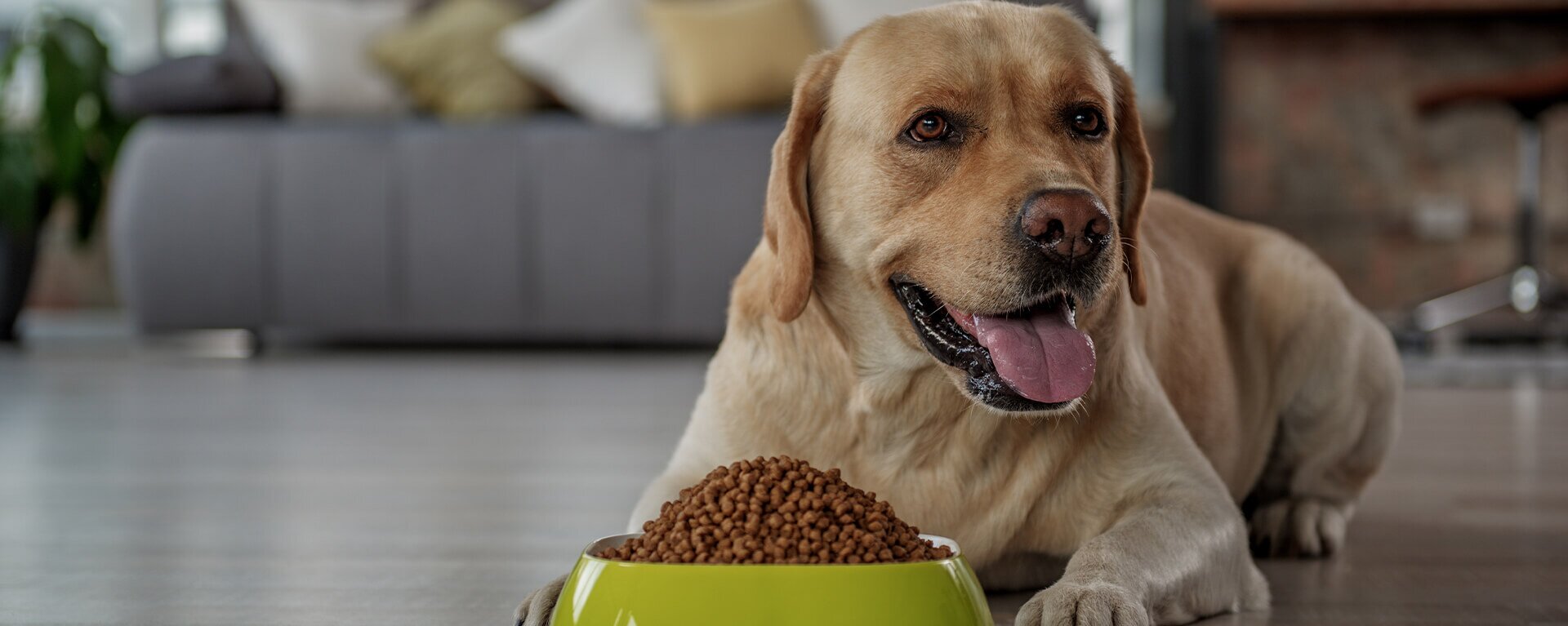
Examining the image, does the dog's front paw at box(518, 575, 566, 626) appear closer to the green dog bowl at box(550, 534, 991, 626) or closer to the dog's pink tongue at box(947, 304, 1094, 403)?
the green dog bowl at box(550, 534, 991, 626)

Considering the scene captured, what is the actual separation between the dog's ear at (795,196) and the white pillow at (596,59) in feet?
11.9

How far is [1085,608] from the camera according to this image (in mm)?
1103

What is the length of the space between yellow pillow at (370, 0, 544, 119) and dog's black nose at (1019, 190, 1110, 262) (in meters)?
4.40

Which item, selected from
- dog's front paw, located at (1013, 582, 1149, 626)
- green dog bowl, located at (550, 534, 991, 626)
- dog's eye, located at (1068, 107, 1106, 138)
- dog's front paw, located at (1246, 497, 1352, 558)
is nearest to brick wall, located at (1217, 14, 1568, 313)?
dog's front paw, located at (1246, 497, 1352, 558)

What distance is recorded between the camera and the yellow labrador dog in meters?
1.27

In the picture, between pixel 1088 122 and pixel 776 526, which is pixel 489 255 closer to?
pixel 1088 122

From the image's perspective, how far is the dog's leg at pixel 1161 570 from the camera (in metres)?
1.12

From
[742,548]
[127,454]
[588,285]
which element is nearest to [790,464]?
[742,548]

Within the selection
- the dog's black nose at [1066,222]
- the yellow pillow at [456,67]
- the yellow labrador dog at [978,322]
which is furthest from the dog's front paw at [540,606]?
the yellow pillow at [456,67]

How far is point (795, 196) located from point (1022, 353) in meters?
0.29

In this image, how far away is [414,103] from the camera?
18.5 feet

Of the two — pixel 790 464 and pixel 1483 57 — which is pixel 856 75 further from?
pixel 1483 57

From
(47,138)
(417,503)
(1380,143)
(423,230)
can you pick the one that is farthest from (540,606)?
(1380,143)

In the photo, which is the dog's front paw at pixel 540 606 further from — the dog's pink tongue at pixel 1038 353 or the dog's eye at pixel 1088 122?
the dog's eye at pixel 1088 122
